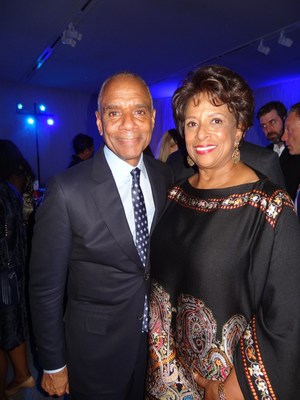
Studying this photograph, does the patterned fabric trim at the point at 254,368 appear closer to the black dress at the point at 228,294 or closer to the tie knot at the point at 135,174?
the black dress at the point at 228,294

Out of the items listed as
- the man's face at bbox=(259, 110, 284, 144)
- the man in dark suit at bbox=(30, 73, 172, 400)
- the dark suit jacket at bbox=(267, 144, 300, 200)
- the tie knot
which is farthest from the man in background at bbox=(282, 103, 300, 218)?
the tie knot

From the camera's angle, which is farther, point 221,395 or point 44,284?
point 44,284

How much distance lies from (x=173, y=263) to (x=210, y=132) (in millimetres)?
611

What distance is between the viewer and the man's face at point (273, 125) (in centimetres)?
438

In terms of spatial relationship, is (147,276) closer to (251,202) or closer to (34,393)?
(251,202)

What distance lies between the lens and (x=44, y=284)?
4.66ft

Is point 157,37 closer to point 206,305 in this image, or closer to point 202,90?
point 202,90

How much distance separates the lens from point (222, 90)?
51.1 inches

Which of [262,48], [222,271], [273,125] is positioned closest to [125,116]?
[222,271]

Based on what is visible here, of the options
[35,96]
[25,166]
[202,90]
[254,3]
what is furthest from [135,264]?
[35,96]

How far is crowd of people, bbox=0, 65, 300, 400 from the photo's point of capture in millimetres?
1127

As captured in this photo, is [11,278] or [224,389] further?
[11,278]

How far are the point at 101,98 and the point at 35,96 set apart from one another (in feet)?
30.9

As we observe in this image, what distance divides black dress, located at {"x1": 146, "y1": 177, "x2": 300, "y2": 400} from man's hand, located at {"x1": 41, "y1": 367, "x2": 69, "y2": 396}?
1.41ft
